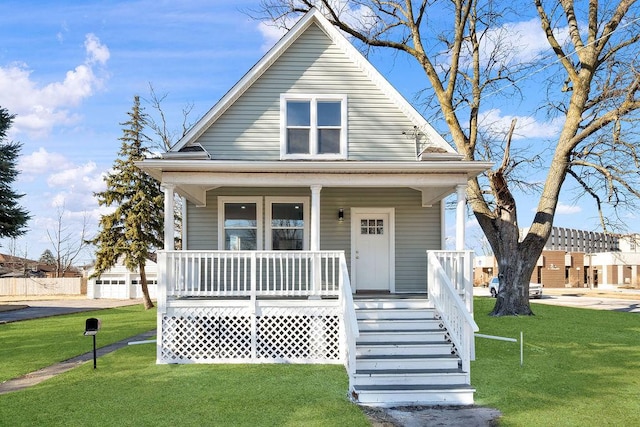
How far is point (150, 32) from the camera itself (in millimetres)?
13141

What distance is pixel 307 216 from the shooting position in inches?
522

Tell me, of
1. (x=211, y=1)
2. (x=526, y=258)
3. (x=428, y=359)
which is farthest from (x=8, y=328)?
(x=526, y=258)

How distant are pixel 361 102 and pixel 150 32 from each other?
18.2 feet

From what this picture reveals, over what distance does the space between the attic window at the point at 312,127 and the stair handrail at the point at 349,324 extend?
11.5ft

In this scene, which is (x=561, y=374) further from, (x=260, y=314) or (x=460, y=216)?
(x=260, y=314)

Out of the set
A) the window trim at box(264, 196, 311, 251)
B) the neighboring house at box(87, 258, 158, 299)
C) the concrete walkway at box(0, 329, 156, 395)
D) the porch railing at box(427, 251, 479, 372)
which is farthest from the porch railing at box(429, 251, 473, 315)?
the neighboring house at box(87, 258, 158, 299)

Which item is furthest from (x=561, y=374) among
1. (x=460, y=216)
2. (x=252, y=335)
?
(x=252, y=335)

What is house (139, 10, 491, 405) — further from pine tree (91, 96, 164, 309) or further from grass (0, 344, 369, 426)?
pine tree (91, 96, 164, 309)

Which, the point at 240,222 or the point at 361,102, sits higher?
the point at 361,102

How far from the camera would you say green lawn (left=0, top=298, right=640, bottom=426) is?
6766 mm

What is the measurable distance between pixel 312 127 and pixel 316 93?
88 cm

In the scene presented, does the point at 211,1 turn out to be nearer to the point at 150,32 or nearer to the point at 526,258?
the point at 150,32

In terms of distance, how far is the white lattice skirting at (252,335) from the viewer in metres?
10.3

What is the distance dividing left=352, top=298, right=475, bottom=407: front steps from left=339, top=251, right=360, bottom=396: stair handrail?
20 cm
